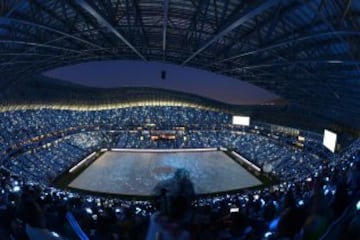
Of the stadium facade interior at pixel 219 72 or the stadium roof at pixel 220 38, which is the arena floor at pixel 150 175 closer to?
the stadium facade interior at pixel 219 72

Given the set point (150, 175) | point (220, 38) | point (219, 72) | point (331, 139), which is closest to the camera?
point (220, 38)

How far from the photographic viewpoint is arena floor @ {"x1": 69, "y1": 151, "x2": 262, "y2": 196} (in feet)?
113

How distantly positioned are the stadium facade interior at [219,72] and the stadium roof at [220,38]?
119 mm

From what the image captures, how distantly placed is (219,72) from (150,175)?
602 inches

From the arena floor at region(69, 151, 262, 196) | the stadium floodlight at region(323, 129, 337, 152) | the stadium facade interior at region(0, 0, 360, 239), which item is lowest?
the arena floor at region(69, 151, 262, 196)

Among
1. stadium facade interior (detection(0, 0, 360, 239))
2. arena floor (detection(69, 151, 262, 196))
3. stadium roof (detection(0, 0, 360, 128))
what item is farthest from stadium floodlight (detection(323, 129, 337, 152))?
arena floor (detection(69, 151, 262, 196))

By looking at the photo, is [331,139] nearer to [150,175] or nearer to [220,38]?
[220,38]

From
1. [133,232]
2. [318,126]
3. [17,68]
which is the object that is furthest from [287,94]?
[133,232]

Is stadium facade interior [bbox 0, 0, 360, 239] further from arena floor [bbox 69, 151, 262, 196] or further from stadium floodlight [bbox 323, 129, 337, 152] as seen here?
arena floor [bbox 69, 151, 262, 196]

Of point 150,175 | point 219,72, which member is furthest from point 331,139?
point 150,175

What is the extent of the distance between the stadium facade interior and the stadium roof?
119 mm

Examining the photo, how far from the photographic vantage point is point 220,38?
29.7 metres

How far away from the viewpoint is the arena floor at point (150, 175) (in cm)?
3441

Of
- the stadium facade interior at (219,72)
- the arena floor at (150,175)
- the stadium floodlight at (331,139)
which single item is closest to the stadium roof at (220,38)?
the stadium facade interior at (219,72)
